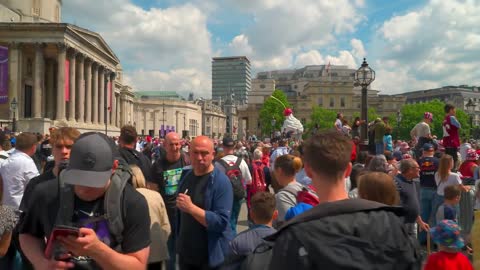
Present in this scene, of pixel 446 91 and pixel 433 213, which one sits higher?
pixel 446 91

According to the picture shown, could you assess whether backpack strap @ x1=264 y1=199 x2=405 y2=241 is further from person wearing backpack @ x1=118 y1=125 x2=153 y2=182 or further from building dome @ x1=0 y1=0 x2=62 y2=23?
building dome @ x1=0 y1=0 x2=62 y2=23

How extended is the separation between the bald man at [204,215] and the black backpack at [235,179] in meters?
2.03

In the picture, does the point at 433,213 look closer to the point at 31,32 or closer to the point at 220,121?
the point at 31,32

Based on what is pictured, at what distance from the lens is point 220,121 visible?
19438cm

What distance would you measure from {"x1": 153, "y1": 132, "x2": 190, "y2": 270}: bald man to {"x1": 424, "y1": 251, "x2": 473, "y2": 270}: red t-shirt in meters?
3.51

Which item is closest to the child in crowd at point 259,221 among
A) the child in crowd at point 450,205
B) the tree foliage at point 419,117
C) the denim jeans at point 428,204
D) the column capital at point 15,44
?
the child in crowd at point 450,205

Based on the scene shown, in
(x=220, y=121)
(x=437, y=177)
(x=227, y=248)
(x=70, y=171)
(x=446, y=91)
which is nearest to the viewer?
(x=70, y=171)

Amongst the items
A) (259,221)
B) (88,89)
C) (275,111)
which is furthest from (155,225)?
(275,111)

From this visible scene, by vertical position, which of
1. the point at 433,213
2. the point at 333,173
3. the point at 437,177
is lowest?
the point at 433,213

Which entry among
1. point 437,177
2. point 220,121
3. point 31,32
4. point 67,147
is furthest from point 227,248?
point 220,121

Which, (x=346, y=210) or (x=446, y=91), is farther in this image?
(x=446, y=91)

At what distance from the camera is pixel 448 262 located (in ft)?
13.2

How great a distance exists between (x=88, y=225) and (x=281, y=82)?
16544cm

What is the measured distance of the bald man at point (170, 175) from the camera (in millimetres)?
6672
